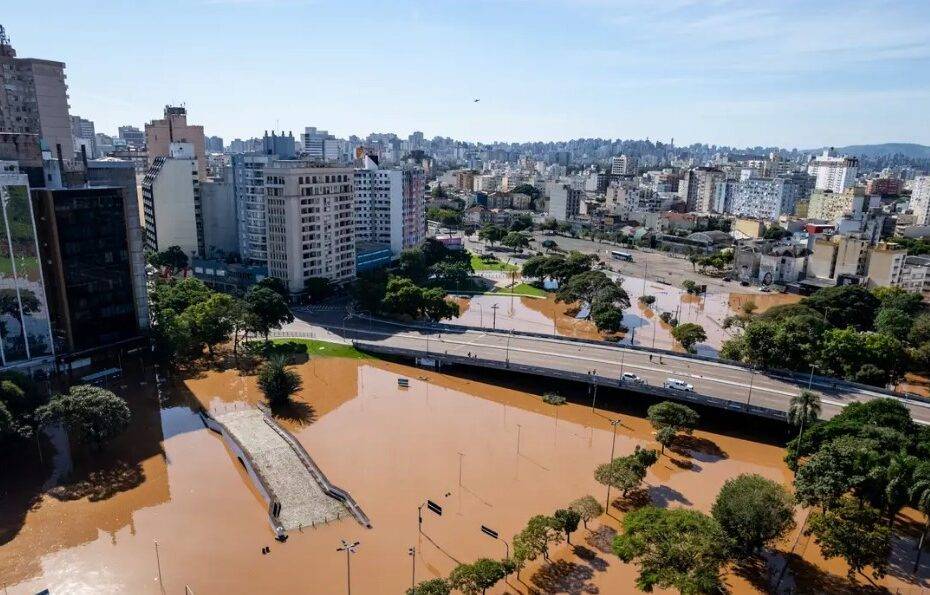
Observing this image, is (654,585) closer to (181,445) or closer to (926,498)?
(926,498)

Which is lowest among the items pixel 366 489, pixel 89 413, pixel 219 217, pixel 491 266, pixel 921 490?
pixel 366 489

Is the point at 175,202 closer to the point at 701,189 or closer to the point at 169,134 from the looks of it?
the point at 169,134

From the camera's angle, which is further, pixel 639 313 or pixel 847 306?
pixel 639 313

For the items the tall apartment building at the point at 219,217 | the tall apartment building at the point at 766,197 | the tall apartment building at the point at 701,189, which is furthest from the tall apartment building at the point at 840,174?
the tall apartment building at the point at 219,217

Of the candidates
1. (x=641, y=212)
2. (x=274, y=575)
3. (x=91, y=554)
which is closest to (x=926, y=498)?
(x=274, y=575)

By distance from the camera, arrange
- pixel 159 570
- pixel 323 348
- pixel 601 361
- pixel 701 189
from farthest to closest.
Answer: pixel 701 189 < pixel 323 348 < pixel 601 361 < pixel 159 570

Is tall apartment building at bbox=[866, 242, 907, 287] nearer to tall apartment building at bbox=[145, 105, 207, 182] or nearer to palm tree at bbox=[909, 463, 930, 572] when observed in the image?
palm tree at bbox=[909, 463, 930, 572]

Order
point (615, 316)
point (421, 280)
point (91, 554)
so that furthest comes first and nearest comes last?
point (421, 280) < point (615, 316) < point (91, 554)

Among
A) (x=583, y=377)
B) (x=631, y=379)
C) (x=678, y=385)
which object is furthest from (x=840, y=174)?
(x=583, y=377)
